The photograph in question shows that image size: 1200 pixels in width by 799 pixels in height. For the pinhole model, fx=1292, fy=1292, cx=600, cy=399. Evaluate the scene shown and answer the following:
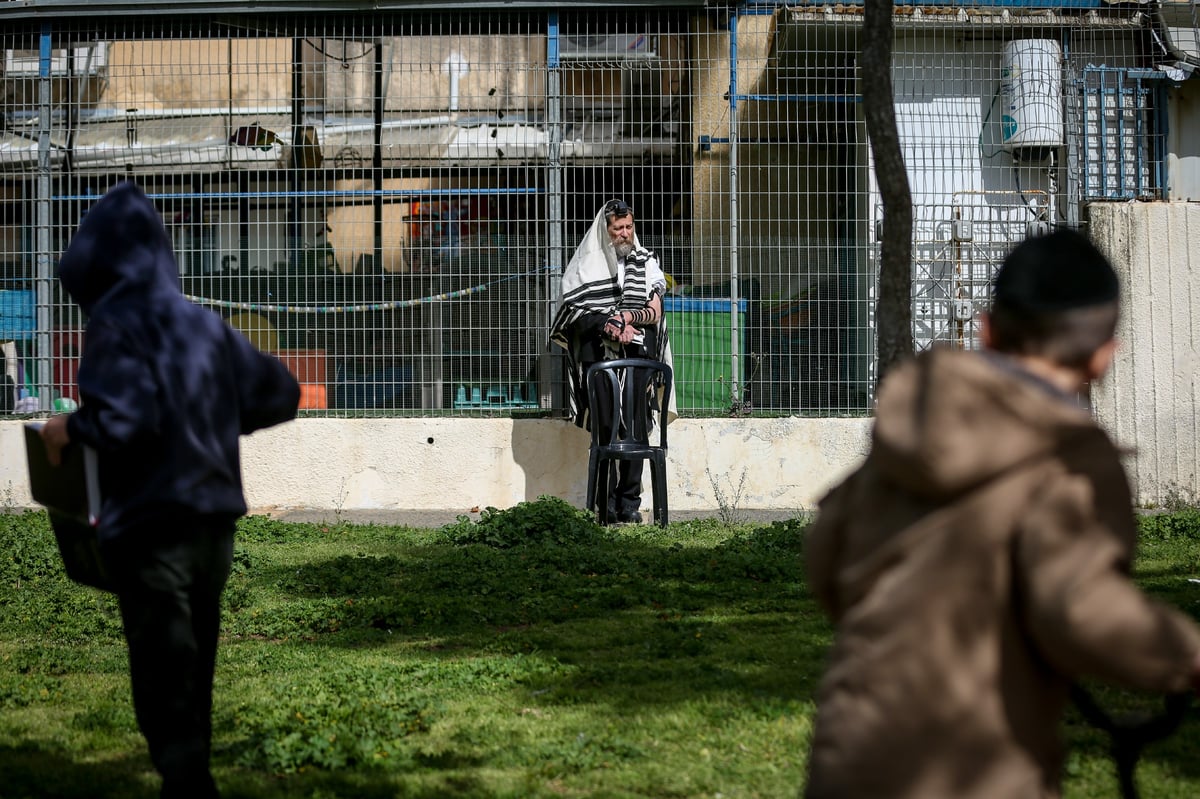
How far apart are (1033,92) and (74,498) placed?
9.79 metres

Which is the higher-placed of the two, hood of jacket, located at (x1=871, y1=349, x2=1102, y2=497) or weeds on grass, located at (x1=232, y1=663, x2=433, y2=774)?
→ hood of jacket, located at (x1=871, y1=349, x2=1102, y2=497)

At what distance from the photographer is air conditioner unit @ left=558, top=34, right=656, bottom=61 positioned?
443 inches

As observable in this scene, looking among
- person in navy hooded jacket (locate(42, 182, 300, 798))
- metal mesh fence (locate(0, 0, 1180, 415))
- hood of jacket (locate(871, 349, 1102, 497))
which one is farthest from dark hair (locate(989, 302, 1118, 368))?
metal mesh fence (locate(0, 0, 1180, 415))

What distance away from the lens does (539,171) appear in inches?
Result: 445

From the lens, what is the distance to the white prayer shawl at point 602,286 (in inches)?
400

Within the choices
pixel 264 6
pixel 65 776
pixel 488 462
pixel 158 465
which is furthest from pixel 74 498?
pixel 264 6

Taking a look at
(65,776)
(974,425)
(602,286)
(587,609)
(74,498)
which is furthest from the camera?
(602,286)

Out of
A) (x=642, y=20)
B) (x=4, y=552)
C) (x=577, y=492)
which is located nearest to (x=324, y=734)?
(x=4, y=552)

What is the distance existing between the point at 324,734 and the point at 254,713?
20.9 inches

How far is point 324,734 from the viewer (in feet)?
13.9

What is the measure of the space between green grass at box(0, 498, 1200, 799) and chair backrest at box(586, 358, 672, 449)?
1055 mm

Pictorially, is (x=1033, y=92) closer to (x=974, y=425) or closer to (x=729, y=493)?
(x=729, y=493)

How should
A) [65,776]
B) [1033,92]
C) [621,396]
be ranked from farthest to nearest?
[1033,92] → [621,396] → [65,776]

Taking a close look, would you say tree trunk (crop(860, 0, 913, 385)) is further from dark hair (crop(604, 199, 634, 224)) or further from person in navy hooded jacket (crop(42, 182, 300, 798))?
dark hair (crop(604, 199, 634, 224))
